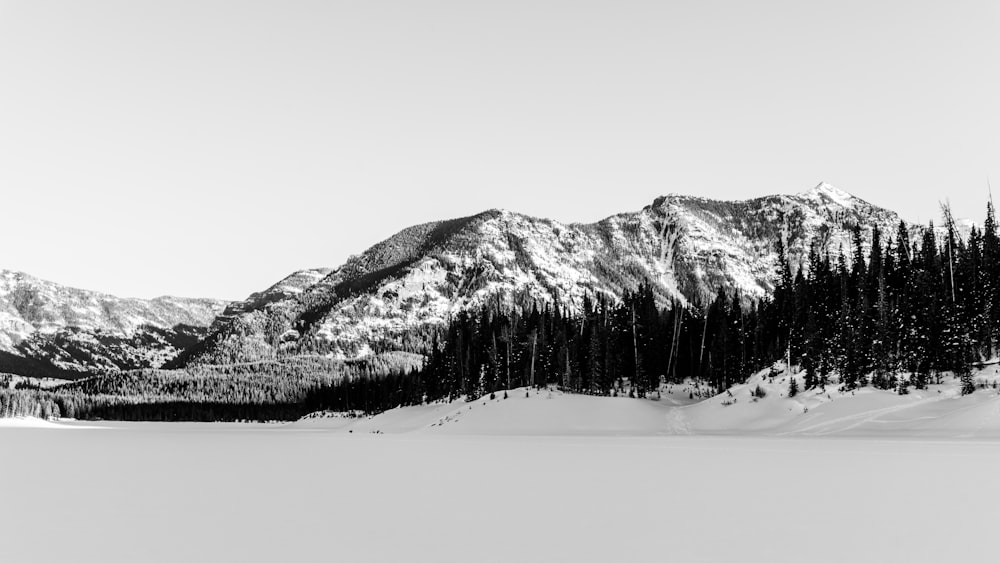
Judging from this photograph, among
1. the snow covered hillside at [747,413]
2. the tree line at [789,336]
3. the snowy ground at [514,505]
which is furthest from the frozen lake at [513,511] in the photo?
the tree line at [789,336]

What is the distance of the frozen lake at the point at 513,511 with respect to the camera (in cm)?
1166

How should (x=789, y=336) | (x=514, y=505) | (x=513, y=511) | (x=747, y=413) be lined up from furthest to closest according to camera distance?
(x=789, y=336)
(x=747, y=413)
(x=514, y=505)
(x=513, y=511)

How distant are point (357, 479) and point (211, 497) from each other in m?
5.44

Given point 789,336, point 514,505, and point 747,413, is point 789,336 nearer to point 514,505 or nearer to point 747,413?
point 747,413

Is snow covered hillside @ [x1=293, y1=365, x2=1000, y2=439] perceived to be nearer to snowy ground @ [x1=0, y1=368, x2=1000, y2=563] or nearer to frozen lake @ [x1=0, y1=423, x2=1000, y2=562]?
snowy ground @ [x1=0, y1=368, x2=1000, y2=563]

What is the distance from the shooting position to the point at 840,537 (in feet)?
41.7

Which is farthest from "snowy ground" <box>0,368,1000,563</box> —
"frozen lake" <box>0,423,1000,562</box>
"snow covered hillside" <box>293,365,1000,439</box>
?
"snow covered hillside" <box>293,365,1000,439</box>

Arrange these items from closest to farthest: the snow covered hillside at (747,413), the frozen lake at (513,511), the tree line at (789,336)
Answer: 1. the frozen lake at (513,511)
2. the snow covered hillside at (747,413)
3. the tree line at (789,336)

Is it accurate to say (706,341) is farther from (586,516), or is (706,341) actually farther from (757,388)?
(586,516)

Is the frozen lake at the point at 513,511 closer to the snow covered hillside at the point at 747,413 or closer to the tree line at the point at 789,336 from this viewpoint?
the snow covered hillside at the point at 747,413

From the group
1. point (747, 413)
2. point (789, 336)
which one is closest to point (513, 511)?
point (747, 413)

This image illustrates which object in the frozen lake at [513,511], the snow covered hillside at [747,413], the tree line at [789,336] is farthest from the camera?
the tree line at [789,336]

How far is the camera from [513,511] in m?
15.8

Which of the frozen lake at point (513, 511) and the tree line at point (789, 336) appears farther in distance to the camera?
the tree line at point (789, 336)
